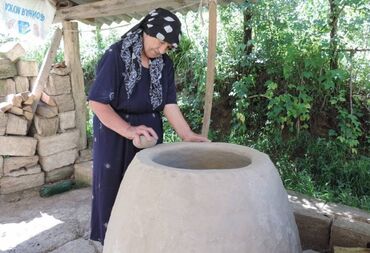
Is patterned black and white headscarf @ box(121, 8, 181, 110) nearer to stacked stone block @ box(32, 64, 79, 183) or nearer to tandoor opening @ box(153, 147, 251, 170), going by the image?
tandoor opening @ box(153, 147, 251, 170)

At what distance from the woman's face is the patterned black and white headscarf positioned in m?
0.03

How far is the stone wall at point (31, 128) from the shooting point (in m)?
4.01

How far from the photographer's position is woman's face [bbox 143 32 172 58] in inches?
75.5

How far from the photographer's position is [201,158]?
1.87 m

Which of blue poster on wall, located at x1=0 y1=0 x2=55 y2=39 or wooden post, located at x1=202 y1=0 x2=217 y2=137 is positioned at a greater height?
blue poster on wall, located at x1=0 y1=0 x2=55 y2=39

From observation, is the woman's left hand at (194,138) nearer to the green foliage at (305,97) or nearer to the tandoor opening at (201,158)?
the tandoor opening at (201,158)

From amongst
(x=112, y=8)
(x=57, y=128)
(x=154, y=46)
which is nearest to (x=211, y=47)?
(x=154, y=46)

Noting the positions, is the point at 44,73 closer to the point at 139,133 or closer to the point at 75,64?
the point at 75,64

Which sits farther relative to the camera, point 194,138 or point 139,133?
point 194,138

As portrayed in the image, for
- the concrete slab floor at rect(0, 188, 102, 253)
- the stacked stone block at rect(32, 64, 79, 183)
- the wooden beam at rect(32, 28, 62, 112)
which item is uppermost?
the wooden beam at rect(32, 28, 62, 112)

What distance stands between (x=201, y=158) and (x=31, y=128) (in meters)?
2.92

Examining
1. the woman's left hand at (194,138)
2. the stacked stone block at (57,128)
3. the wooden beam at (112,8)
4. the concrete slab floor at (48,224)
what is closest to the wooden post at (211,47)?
the woman's left hand at (194,138)

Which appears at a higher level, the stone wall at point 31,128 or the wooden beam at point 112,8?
the wooden beam at point 112,8

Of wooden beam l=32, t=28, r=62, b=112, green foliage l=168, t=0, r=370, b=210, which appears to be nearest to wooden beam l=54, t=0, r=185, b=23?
wooden beam l=32, t=28, r=62, b=112
